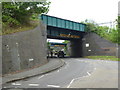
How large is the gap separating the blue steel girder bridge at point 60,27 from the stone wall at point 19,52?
1658 cm

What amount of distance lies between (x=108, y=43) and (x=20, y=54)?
114ft

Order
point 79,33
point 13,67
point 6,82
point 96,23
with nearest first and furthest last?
point 6,82 < point 13,67 < point 79,33 < point 96,23

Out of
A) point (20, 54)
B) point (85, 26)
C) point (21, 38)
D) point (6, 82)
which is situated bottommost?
point (6, 82)

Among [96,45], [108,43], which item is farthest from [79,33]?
[108,43]

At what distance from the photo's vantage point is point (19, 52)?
2042 cm

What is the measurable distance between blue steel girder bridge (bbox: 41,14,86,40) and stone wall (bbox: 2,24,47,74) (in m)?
16.6

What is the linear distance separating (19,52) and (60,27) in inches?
1046

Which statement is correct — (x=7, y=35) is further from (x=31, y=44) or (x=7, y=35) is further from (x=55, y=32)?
(x=55, y=32)

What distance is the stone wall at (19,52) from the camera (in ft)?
58.0

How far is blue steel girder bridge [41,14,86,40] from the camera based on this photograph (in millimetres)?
42963

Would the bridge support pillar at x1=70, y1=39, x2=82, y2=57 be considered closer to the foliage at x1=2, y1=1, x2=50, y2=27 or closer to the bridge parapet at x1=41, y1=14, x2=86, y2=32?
the bridge parapet at x1=41, y1=14, x2=86, y2=32

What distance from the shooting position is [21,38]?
862 inches

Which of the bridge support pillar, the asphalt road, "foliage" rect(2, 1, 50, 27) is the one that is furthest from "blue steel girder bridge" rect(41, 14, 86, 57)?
the asphalt road

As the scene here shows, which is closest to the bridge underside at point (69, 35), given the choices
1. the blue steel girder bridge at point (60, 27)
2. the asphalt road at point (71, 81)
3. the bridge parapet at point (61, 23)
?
the blue steel girder bridge at point (60, 27)
